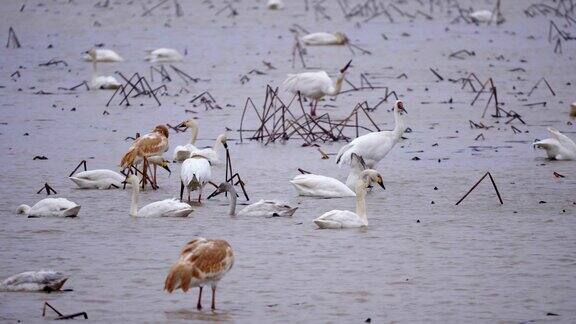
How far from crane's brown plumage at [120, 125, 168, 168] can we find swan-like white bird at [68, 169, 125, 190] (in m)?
0.13

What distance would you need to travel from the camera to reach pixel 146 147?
38.8 ft

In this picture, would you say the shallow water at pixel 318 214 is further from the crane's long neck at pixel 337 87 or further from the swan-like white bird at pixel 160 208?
the crane's long neck at pixel 337 87

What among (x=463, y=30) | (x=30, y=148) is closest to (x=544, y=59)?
(x=463, y=30)

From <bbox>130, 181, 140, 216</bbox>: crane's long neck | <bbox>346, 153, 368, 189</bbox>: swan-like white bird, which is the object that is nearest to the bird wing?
<bbox>130, 181, 140, 216</bbox>: crane's long neck

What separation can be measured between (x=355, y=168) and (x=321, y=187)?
61 centimetres

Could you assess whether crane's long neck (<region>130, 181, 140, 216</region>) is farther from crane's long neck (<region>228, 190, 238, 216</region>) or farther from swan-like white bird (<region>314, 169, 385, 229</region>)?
swan-like white bird (<region>314, 169, 385, 229</region>)

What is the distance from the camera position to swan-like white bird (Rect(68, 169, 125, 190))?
38.2ft

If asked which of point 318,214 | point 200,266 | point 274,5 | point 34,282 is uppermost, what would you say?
point 200,266

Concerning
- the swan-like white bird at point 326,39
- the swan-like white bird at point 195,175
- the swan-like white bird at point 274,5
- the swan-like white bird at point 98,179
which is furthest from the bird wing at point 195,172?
the swan-like white bird at point 274,5

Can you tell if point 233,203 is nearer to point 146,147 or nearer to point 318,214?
point 318,214

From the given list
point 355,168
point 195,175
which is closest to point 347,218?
point 195,175

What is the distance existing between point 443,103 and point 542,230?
7.45 metres

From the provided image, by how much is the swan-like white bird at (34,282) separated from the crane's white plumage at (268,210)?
9.07ft

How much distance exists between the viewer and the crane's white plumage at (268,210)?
10.6 m
